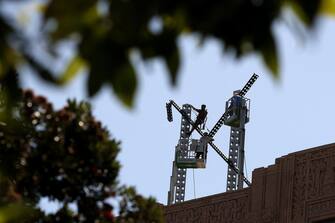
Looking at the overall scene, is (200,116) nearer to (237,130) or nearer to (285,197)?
(237,130)

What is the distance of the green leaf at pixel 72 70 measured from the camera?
3.43 meters

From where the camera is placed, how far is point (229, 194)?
4456 centimetres

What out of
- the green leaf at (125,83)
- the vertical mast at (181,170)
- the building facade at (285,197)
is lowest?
the green leaf at (125,83)

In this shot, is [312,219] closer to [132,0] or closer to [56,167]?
[56,167]

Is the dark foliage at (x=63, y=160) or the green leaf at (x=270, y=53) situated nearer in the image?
the green leaf at (x=270, y=53)

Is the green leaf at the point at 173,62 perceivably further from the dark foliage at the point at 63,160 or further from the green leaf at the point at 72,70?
the dark foliage at the point at 63,160

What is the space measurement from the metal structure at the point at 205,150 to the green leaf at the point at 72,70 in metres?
70.0

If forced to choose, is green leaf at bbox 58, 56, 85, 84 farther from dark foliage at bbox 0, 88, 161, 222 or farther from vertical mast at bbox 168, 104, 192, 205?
vertical mast at bbox 168, 104, 192, 205

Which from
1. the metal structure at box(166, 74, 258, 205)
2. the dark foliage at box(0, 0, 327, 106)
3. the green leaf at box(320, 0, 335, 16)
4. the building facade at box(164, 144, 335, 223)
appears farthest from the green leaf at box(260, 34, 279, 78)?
the metal structure at box(166, 74, 258, 205)

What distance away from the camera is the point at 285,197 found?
140 feet

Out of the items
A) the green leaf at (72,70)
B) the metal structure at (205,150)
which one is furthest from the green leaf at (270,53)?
the metal structure at (205,150)

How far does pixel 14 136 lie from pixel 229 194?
3182 cm

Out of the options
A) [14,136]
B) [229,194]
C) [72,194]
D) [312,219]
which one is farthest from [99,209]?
[229,194]

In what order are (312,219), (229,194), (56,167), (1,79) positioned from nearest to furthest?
1. (1,79)
2. (56,167)
3. (312,219)
4. (229,194)
